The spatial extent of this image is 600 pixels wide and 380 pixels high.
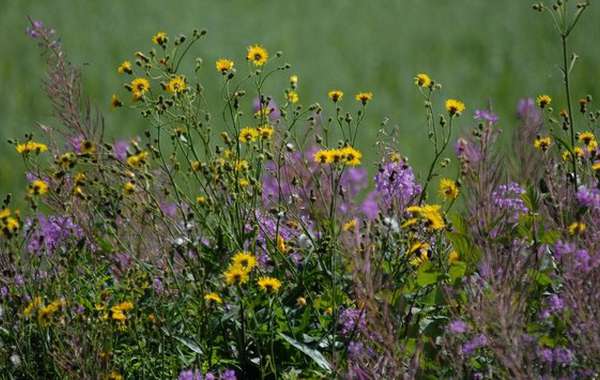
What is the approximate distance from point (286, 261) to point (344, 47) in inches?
229

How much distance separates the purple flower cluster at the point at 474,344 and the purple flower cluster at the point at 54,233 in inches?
50.2

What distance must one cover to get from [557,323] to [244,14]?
7143 mm

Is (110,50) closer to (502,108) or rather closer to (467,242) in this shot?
(502,108)

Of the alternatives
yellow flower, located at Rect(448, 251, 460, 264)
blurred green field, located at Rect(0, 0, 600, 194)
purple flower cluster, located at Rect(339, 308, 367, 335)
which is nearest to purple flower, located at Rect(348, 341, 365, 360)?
purple flower cluster, located at Rect(339, 308, 367, 335)

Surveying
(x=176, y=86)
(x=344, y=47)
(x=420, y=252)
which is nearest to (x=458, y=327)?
(x=420, y=252)

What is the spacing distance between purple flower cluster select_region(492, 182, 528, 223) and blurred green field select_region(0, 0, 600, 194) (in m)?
3.10

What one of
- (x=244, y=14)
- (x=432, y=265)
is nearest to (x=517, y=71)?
(x=244, y=14)

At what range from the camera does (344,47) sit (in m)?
8.39

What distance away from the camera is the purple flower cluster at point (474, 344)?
2.20 metres

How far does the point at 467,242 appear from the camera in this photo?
2658 mm

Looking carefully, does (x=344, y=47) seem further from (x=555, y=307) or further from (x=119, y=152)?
(x=555, y=307)

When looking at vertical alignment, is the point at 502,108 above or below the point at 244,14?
below

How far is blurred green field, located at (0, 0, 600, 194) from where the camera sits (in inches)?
276

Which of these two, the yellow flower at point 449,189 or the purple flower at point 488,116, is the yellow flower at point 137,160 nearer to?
the yellow flower at point 449,189
